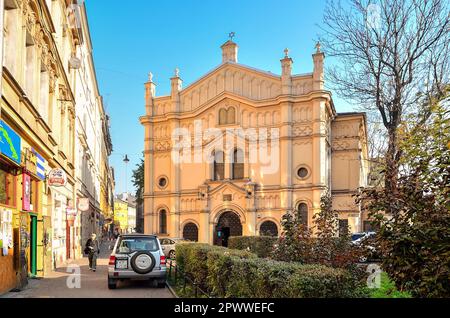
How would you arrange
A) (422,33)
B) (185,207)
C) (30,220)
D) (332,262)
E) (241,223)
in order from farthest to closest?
(185,207), (241,223), (422,33), (30,220), (332,262)

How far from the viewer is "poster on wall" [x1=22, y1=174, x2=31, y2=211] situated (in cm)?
1474

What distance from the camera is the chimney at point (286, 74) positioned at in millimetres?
42719

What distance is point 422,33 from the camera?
2303cm

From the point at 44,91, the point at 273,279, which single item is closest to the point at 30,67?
the point at 44,91

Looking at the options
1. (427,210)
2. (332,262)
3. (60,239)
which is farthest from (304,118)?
(427,210)

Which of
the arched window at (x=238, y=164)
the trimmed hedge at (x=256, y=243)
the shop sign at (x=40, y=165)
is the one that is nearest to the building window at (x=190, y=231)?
the arched window at (x=238, y=164)

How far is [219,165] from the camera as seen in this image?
44781 mm

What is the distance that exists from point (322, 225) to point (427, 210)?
630 centimetres

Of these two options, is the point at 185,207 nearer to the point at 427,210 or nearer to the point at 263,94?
the point at 263,94

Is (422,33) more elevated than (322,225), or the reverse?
(422,33)

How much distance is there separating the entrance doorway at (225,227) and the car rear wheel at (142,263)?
28.2 meters

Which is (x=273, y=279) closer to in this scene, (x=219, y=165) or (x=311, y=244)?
(x=311, y=244)

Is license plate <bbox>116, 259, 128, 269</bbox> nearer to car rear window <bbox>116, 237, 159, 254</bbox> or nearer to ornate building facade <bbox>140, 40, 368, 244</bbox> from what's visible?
car rear window <bbox>116, 237, 159, 254</bbox>

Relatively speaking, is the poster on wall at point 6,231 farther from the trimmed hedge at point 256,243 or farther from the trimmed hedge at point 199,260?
the trimmed hedge at point 256,243
